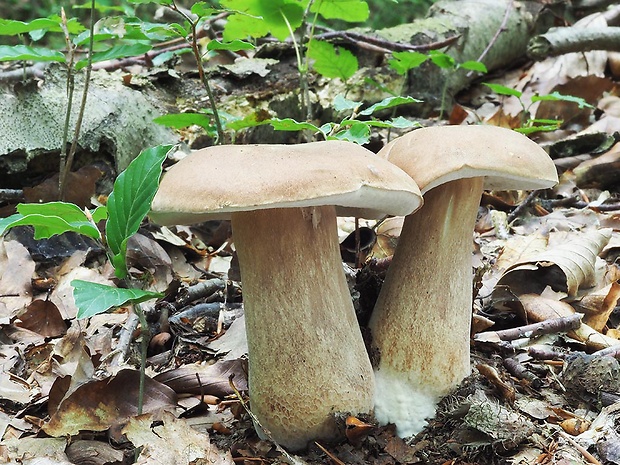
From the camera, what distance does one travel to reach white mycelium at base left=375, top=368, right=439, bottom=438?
1836 millimetres

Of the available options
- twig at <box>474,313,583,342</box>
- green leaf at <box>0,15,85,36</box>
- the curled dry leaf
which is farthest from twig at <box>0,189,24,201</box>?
the curled dry leaf

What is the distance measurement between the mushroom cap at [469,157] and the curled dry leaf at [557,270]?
3.04 feet

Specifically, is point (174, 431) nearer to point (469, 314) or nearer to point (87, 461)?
point (87, 461)

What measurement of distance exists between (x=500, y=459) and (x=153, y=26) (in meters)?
2.04

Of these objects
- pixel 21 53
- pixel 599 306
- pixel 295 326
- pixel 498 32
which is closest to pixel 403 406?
pixel 295 326

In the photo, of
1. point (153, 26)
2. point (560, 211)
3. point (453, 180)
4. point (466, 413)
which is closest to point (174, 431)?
point (466, 413)

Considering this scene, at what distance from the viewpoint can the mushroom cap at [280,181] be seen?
4.31 ft

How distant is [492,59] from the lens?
5770mm

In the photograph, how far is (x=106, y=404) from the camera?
5.93ft

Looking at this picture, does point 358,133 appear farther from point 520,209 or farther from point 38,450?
point 520,209

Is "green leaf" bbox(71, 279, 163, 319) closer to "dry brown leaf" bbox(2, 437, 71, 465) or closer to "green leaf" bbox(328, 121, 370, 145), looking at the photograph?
"dry brown leaf" bbox(2, 437, 71, 465)

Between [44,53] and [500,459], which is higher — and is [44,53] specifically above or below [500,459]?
above

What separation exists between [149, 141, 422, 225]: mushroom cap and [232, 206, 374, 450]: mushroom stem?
0.24 m

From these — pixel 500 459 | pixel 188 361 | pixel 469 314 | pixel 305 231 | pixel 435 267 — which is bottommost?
pixel 188 361
